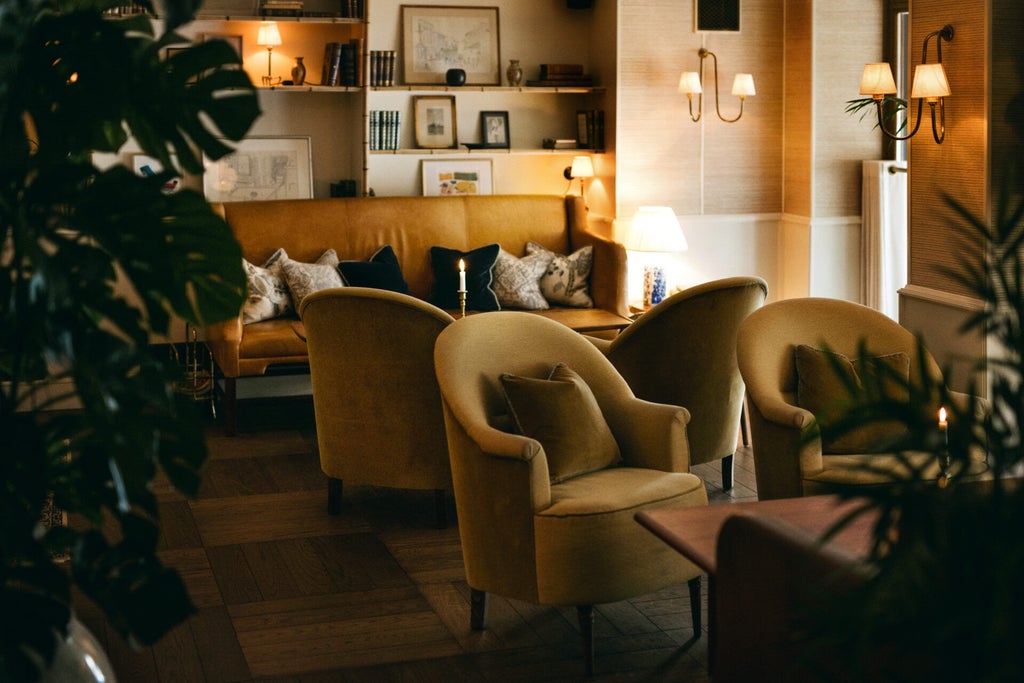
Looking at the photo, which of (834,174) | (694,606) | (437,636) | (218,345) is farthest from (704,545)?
(834,174)

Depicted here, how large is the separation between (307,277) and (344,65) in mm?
1412

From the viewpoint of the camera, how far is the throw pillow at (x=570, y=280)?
6723 mm

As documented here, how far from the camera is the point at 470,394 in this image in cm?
345

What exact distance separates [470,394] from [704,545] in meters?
1.10

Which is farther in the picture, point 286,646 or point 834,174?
point 834,174

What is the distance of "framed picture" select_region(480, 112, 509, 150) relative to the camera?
24.1 feet

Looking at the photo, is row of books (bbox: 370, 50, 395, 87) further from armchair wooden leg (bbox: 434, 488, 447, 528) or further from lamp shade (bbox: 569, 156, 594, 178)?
armchair wooden leg (bbox: 434, 488, 447, 528)

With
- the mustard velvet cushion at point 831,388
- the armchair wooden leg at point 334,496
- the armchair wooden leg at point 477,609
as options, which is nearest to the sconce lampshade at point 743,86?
the mustard velvet cushion at point 831,388

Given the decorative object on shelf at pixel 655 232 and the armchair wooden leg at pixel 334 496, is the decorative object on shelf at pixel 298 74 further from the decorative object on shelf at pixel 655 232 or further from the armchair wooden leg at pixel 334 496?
the armchair wooden leg at pixel 334 496

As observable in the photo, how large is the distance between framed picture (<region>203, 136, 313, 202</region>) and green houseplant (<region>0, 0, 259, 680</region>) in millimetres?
5473

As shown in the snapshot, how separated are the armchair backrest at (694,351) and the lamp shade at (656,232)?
6.52ft

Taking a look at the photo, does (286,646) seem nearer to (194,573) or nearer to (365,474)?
(194,573)

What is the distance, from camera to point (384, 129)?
703cm

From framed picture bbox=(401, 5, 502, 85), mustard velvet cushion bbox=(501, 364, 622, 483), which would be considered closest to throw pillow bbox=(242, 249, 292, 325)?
framed picture bbox=(401, 5, 502, 85)
